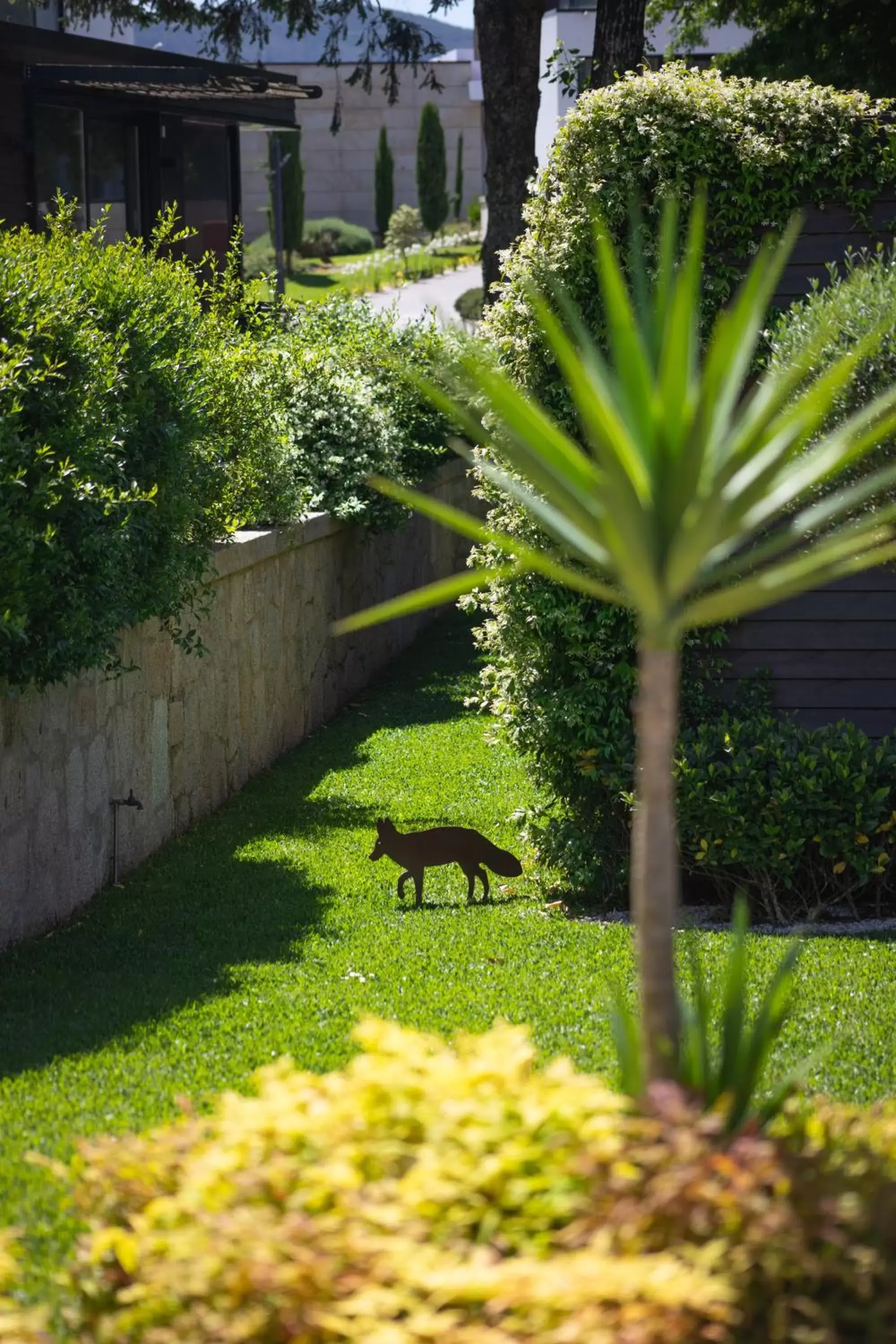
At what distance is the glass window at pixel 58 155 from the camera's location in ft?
58.2

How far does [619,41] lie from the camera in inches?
547

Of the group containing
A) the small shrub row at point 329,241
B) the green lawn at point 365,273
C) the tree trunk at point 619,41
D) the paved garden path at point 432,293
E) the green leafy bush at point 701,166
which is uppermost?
the small shrub row at point 329,241

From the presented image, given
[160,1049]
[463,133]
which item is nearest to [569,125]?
[160,1049]

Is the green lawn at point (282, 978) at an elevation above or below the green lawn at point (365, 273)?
below

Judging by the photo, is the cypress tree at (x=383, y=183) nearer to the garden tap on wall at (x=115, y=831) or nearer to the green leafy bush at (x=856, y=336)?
the garden tap on wall at (x=115, y=831)

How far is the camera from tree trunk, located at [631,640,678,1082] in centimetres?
323

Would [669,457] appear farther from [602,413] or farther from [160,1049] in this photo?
[160,1049]

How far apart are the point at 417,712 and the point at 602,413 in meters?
10.6

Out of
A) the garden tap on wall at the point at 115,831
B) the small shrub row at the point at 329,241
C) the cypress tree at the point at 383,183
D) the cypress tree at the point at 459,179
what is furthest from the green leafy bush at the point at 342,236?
the garden tap on wall at the point at 115,831

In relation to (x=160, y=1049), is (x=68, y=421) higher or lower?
higher

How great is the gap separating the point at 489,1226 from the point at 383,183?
187 ft

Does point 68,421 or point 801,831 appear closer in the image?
point 68,421

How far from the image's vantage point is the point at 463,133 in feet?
202

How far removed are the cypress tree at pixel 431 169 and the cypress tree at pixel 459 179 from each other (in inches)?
122
